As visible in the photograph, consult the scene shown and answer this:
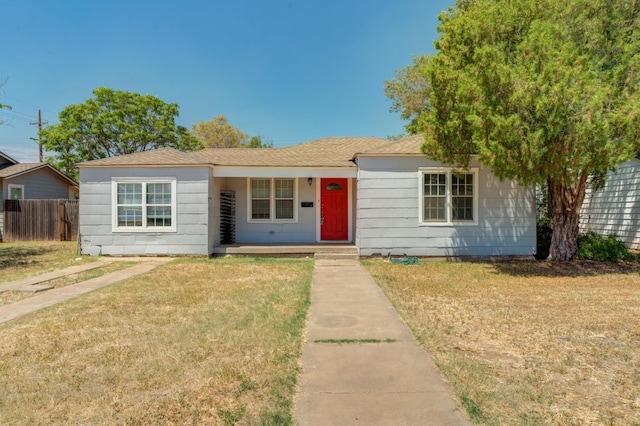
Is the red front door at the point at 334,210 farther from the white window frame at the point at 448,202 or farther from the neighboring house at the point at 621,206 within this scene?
the neighboring house at the point at 621,206

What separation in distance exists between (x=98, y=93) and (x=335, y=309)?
32.0 meters

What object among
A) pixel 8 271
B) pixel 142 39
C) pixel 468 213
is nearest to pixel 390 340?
pixel 468 213

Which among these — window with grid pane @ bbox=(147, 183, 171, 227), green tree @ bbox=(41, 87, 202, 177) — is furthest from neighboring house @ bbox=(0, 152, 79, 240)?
window with grid pane @ bbox=(147, 183, 171, 227)

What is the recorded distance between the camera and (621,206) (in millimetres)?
13055

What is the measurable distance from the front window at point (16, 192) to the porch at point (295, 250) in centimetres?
1365

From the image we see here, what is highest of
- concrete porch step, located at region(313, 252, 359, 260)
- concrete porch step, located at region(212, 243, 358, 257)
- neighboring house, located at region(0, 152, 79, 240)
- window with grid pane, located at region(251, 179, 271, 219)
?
neighboring house, located at region(0, 152, 79, 240)

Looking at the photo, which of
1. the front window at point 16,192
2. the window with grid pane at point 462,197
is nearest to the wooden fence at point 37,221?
the front window at point 16,192

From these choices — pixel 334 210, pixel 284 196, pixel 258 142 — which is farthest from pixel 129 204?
pixel 258 142

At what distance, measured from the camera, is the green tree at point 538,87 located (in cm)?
724

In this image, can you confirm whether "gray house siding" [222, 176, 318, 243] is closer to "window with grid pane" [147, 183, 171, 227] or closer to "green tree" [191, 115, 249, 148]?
"window with grid pane" [147, 183, 171, 227]

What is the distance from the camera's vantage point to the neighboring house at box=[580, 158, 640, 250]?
12.5 metres

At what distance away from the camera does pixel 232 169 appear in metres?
11.5

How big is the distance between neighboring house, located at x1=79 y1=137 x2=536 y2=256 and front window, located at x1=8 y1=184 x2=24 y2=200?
10.4m

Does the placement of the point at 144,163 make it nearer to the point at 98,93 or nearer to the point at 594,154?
the point at 594,154
